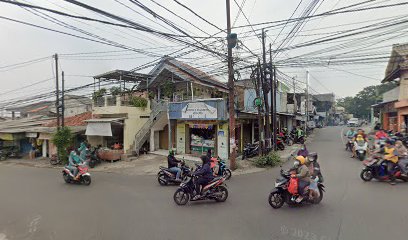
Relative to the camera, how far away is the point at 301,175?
18.4 ft

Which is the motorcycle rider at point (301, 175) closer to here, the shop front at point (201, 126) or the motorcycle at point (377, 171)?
the motorcycle at point (377, 171)

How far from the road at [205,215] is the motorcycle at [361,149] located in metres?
4.34

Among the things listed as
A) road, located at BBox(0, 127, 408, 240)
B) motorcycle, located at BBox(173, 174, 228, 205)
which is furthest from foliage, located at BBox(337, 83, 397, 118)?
motorcycle, located at BBox(173, 174, 228, 205)

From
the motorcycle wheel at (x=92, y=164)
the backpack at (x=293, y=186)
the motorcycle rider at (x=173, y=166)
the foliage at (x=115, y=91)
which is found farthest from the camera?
the foliage at (x=115, y=91)

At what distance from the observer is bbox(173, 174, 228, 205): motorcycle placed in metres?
6.34

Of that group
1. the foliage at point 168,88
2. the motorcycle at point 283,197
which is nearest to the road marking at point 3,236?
the motorcycle at point 283,197

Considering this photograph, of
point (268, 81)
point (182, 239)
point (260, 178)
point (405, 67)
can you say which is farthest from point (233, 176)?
point (405, 67)

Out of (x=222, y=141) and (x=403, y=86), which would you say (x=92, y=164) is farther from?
(x=403, y=86)

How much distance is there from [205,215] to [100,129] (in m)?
12.7

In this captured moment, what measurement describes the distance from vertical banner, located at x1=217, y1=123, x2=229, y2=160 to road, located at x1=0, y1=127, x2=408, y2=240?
471 centimetres

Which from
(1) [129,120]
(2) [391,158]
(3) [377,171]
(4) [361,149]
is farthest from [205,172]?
(1) [129,120]

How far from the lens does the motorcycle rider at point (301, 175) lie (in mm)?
5617

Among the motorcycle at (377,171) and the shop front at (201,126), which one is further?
the shop front at (201,126)

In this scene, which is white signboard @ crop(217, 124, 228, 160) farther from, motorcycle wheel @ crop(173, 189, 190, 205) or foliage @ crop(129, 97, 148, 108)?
foliage @ crop(129, 97, 148, 108)
